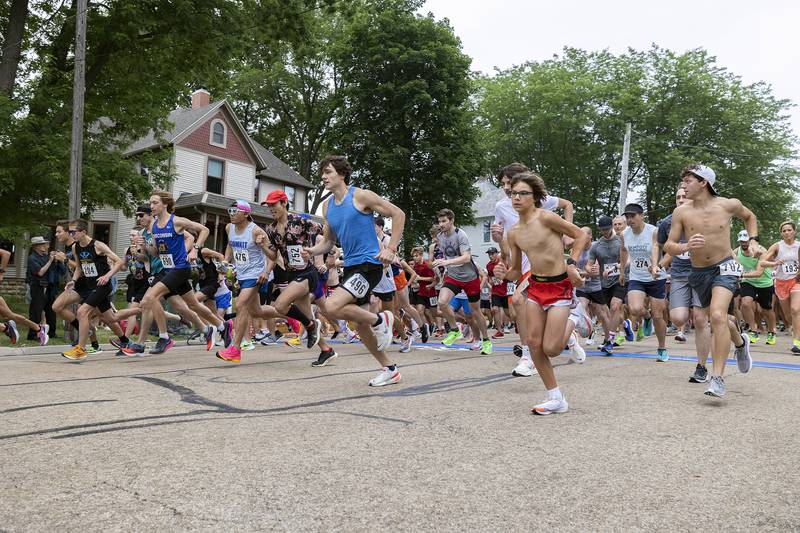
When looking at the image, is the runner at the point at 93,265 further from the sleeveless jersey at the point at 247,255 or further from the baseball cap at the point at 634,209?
the baseball cap at the point at 634,209


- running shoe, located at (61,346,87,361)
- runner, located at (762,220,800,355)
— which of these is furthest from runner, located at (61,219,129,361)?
runner, located at (762,220,800,355)

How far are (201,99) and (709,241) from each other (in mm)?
37032

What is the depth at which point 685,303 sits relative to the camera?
699 cm

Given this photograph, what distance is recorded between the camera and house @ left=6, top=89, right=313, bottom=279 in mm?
33031

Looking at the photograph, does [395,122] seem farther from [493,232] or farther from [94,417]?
[94,417]

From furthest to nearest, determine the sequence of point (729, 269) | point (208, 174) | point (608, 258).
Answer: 1. point (208, 174)
2. point (608, 258)
3. point (729, 269)

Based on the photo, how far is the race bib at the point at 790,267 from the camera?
1198 centimetres

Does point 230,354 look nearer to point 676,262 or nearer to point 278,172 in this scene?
point 676,262

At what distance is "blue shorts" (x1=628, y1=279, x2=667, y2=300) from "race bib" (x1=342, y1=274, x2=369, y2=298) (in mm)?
4795

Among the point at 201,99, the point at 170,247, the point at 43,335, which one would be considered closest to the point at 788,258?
the point at 170,247

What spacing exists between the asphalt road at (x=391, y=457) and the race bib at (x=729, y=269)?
106 cm

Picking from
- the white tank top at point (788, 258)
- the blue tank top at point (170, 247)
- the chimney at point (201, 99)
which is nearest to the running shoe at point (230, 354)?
the blue tank top at point (170, 247)

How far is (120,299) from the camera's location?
76.4ft

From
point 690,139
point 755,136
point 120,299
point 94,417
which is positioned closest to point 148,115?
point 120,299
